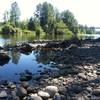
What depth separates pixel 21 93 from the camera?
457 inches

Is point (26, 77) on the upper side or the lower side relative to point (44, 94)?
lower

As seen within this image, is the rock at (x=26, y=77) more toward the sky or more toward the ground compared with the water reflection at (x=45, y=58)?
more toward the sky

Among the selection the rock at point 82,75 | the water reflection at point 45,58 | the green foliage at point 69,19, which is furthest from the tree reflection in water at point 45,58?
the green foliage at point 69,19

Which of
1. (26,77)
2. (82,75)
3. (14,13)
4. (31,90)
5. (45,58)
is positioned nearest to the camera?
(31,90)

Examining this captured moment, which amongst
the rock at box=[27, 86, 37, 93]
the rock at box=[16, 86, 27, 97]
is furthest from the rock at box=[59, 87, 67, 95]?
the rock at box=[16, 86, 27, 97]

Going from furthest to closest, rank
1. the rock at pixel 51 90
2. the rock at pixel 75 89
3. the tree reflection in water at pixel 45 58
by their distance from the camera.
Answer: the tree reflection in water at pixel 45 58 → the rock at pixel 75 89 → the rock at pixel 51 90

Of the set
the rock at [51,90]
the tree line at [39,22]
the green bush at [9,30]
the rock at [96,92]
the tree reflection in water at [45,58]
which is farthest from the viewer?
the tree line at [39,22]

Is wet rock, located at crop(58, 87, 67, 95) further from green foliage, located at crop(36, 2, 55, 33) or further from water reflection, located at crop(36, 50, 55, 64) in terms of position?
green foliage, located at crop(36, 2, 55, 33)

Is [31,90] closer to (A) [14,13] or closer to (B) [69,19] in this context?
(A) [14,13]

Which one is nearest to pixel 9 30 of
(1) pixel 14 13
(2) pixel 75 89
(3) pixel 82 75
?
(1) pixel 14 13

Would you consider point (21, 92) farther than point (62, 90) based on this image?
No

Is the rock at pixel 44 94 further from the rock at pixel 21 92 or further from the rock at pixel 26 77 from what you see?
the rock at pixel 26 77

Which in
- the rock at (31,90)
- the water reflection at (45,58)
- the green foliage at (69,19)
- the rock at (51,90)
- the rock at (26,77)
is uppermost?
the green foliage at (69,19)

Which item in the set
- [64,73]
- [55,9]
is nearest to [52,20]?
[55,9]
